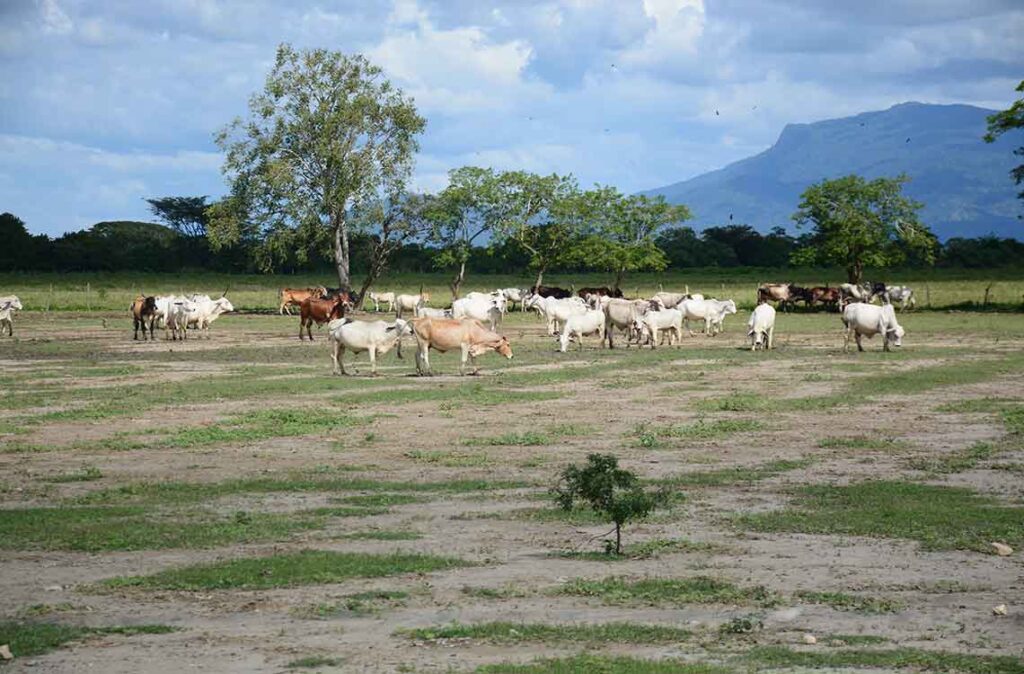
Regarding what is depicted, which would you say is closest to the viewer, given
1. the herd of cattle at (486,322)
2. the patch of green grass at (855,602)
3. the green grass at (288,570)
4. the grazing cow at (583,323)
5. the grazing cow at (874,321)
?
the patch of green grass at (855,602)

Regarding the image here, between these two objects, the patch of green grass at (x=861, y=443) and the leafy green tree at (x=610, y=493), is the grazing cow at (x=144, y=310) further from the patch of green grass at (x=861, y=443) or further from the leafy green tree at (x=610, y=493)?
the leafy green tree at (x=610, y=493)

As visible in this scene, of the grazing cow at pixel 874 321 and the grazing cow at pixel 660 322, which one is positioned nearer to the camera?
the grazing cow at pixel 874 321

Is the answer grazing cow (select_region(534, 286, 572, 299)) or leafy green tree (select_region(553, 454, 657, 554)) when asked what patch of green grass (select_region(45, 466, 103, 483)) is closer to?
leafy green tree (select_region(553, 454, 657, 554))

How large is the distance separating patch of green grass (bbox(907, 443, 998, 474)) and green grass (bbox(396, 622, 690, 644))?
336 inches

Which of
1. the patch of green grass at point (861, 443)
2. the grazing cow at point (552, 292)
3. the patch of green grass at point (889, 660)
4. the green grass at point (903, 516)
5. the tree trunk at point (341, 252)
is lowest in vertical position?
the patch of green grass at point (889, 660)

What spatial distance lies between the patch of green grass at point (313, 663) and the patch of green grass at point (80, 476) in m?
8.63

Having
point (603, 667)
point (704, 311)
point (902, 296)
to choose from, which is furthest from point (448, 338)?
point (902, 296)

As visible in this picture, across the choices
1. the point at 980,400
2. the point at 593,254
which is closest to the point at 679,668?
the point at 980,400

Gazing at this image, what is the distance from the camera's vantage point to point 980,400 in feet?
81.5

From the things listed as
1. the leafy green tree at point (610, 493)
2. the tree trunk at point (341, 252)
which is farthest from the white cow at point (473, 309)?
the leafy green tree at point (610, 493)

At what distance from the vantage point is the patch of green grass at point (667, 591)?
10508 mm

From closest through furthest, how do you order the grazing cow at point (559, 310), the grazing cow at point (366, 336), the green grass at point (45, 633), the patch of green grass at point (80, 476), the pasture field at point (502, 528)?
the green grass at point (45, 633)
the pasture field at point (502, 528)
the patch of green grass at point (80, 476)
the grazing cow at point (366, 336)
the grazing cow at point (559, 310)

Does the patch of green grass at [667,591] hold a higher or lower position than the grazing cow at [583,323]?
lower

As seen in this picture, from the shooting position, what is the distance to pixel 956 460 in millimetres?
17734
